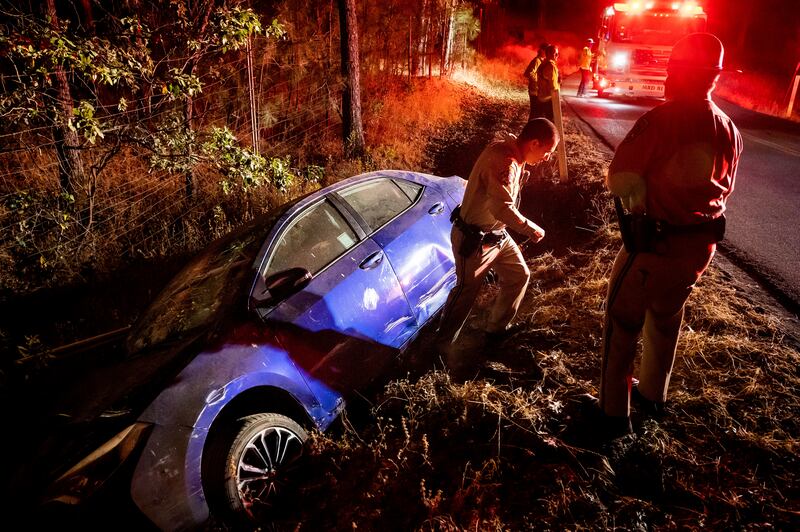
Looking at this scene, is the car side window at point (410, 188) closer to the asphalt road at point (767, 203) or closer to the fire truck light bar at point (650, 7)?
the asphalt road at point (767, 203)

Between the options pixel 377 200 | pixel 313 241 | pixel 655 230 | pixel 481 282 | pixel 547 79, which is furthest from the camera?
pixel 547 79

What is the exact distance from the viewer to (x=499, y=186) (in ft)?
9.84

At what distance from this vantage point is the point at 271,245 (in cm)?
289

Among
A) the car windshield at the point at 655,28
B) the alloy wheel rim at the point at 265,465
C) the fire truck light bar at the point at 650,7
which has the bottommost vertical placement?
the alloy wheel rim at the point at 265,465

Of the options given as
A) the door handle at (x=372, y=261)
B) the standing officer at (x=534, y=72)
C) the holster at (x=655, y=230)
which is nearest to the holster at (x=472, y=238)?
the door handle at (x=372, y=261)

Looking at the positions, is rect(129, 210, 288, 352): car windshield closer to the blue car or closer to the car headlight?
the blue car

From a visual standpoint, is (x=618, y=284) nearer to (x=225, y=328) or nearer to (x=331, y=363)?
(x=331, y=363)

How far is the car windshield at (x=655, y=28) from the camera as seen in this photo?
12109mm

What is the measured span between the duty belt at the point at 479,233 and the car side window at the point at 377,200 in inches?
22.7

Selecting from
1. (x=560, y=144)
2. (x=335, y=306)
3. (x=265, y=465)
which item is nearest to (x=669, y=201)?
(x=335, y=306)

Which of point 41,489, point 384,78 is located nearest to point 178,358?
point 41,489

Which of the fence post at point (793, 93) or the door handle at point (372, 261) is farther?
the fence post at point (793, 93)

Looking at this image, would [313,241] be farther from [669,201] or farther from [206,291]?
[669,201]

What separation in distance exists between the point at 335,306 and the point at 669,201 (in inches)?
77.4
